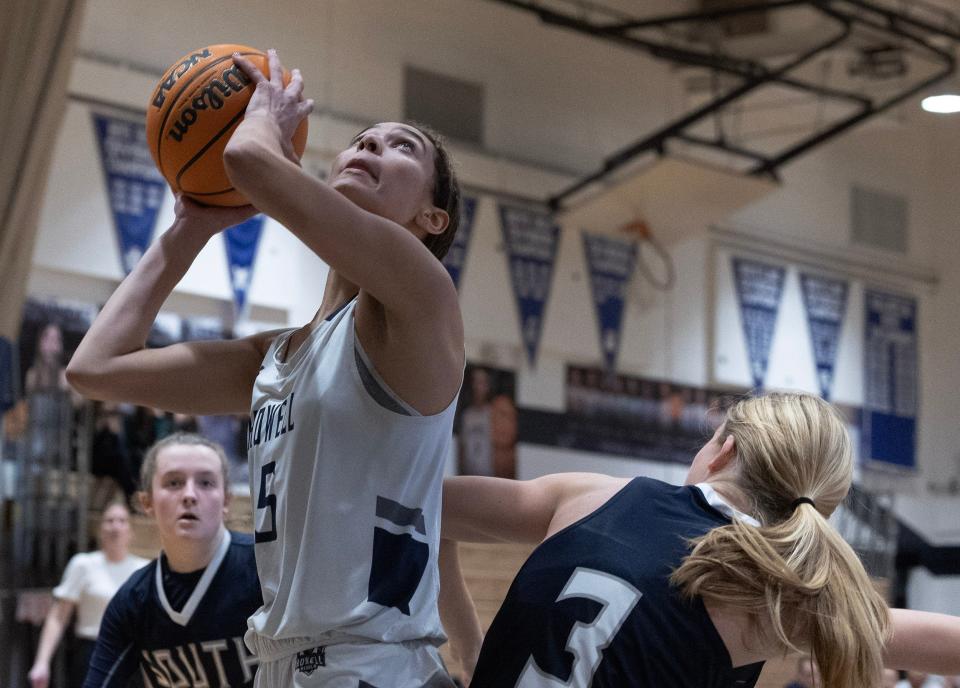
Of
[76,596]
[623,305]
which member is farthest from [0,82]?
[623,305]

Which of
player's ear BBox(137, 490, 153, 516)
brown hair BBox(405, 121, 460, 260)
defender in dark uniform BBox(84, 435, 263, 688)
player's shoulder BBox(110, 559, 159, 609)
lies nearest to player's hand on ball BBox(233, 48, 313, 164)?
brown hair BBox(405, 121, 460, 260)

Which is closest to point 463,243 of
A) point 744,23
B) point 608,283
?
point 608,283

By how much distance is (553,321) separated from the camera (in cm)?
1341

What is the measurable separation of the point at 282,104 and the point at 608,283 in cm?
1170

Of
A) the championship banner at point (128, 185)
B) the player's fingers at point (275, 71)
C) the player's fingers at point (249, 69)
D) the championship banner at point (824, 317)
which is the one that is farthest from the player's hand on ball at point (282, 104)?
the championship banner at point (824, 317)

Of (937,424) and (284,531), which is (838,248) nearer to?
(937,424)

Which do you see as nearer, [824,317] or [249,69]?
[249,69]

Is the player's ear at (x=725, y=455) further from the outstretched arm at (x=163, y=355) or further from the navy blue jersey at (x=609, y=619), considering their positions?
the outstretched arm at (x=163, y=355)

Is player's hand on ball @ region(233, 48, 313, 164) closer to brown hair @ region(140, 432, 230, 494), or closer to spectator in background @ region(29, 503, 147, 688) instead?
brown hair @ region(140, 432, 230, 494)

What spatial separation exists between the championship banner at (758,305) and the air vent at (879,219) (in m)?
1.66

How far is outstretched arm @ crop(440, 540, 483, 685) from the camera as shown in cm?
257

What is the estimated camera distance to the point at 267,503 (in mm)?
2131

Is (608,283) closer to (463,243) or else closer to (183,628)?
(463,243)

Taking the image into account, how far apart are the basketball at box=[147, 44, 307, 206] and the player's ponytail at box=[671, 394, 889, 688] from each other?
1.04 metres
